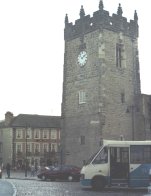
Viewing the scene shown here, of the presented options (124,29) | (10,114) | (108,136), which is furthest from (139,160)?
(10,114)

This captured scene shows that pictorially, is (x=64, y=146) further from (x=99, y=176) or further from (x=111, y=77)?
(x=99, y=176)

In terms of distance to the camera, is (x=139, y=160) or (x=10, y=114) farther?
(x=10, y=114)

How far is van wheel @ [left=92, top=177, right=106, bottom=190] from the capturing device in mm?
27109

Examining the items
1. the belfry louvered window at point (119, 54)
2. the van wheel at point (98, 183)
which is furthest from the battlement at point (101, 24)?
the van wheel at point (98, 183)

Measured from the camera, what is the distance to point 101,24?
Result: 1996 inches

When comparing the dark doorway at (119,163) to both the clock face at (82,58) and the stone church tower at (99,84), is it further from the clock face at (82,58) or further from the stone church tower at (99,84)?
the clock face at (82,58)

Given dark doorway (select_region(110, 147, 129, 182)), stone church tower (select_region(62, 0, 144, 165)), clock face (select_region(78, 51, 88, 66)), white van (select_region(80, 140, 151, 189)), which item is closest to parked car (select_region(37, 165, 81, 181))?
stone church tower (select_region(62, 0, 144, 165))

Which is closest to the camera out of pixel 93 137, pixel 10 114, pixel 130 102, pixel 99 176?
pixel 99 176

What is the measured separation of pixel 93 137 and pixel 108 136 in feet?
5.18

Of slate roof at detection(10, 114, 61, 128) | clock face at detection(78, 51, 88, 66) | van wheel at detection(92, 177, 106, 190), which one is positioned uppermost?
clock face at detection(78, 51, 88, 66)

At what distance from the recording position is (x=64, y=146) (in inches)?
2077

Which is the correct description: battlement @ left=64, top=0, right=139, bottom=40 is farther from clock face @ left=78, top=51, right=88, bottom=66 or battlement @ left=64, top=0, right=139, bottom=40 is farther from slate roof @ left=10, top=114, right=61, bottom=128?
slate roof @ left=10, top=114, right=61, bottom=128

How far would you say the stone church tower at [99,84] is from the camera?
4950 cm

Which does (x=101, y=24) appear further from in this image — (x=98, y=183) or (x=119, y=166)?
(x=98, y=183)
